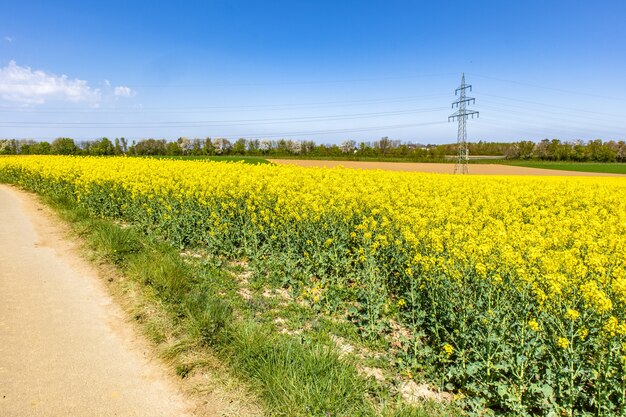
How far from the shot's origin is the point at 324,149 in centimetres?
8862

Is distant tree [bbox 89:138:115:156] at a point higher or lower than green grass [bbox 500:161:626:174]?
higher

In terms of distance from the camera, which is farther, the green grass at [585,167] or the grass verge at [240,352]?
the green grass at [585,167]

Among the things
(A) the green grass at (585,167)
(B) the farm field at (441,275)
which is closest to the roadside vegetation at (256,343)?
(B) the farm field at (441,275)

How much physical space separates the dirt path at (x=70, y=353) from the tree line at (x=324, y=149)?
68104mm

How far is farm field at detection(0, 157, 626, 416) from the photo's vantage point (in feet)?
12.0

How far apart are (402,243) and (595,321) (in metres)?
3.06

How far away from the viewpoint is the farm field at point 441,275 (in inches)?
144

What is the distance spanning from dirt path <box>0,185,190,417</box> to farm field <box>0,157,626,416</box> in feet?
6.11

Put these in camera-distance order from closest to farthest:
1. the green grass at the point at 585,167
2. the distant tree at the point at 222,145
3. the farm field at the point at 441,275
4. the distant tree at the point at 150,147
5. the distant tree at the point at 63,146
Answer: the farm field at the point at 441,275 < the green grass at the point at 585,167 < the distant tree at the point at 63,146 < the distant tree at the point at 150,147 < the distant tree at the point at 222,145

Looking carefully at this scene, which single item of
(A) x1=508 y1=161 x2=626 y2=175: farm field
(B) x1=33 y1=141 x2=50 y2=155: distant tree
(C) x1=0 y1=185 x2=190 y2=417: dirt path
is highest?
(B) x1=33 y1=141 x2=50 y2=155: distant tree

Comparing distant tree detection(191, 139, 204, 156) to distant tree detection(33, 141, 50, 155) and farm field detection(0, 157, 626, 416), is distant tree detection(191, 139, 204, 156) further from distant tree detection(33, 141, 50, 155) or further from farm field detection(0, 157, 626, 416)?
farm field detection(0, 157, 626, 416)

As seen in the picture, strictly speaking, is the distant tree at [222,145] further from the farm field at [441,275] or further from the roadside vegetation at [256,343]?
the roadside vegetation at [256,343]

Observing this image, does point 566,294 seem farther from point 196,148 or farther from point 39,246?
point 196,148

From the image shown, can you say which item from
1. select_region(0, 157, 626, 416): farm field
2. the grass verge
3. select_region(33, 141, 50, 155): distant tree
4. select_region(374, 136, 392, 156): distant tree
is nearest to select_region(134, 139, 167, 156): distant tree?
select_region(33, 141, 50, 155): distant tree
